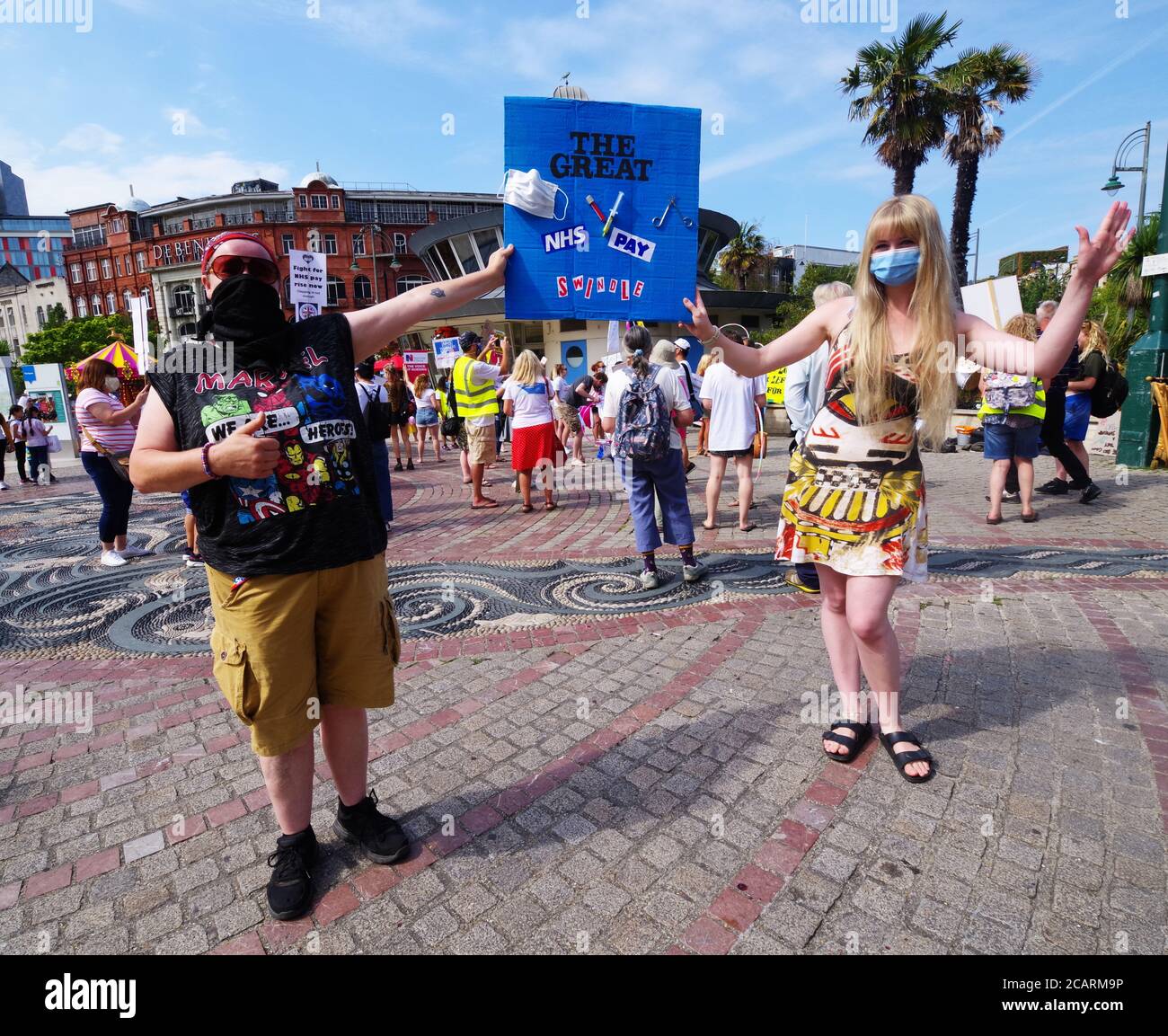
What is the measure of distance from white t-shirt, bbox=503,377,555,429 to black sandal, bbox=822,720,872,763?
5.58 metres

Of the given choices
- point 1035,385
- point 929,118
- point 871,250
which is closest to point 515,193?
point 871,250

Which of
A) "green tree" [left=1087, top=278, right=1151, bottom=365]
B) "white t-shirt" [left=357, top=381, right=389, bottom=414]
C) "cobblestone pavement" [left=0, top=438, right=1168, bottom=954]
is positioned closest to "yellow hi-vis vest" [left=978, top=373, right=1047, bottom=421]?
"cobblestone pavement" [left=0, top=438, right=1168, bottom=954]

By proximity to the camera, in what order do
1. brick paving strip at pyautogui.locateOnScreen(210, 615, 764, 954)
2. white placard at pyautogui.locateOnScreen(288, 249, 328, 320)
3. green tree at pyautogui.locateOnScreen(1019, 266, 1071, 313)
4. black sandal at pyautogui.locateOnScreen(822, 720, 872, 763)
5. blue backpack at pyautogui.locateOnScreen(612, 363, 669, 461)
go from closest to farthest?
brick paving strip at pyautogui.locateOnScreen(210, 615, 764, 954) → black sandal at pyautogui.locateOnScreen(822, 720, 872, 763) → blue backpack at pyautogui.locateOnScreen(612, 363, 669, 461) → white placard at pyautogui.locateOnScreen(288, 249, 328, 320) → green tree at pyautogui.locateOnScreen(1019, 266, 1071, 313)

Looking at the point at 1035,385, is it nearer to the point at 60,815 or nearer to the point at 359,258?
the point at 60,815

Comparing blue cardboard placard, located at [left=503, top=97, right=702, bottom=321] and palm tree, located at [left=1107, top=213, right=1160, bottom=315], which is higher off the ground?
palm tree, located at [left=1107, top=213, right=1160, bottom=315]

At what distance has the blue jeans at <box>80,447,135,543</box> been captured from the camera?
6000 mm

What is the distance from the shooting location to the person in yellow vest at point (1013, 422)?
5992mm

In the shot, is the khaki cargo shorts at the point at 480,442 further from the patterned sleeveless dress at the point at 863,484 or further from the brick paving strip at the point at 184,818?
the patterned sleeveless dress at the point at 863,484

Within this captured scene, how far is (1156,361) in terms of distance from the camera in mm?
8312

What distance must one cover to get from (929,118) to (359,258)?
154 ft

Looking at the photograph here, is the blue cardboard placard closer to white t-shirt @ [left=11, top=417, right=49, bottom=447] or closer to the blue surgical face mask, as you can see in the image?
the blue surgical face mask

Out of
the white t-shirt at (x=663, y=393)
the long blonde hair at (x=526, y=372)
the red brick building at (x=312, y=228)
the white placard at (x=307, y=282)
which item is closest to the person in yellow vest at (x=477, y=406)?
the long blonde hair at (x=526, y=372)

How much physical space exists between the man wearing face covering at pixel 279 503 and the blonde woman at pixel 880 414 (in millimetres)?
1389

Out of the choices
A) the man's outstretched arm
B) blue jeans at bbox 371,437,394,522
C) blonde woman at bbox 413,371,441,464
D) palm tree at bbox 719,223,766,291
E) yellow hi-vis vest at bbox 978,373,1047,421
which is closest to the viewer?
the man's outstretched arm
